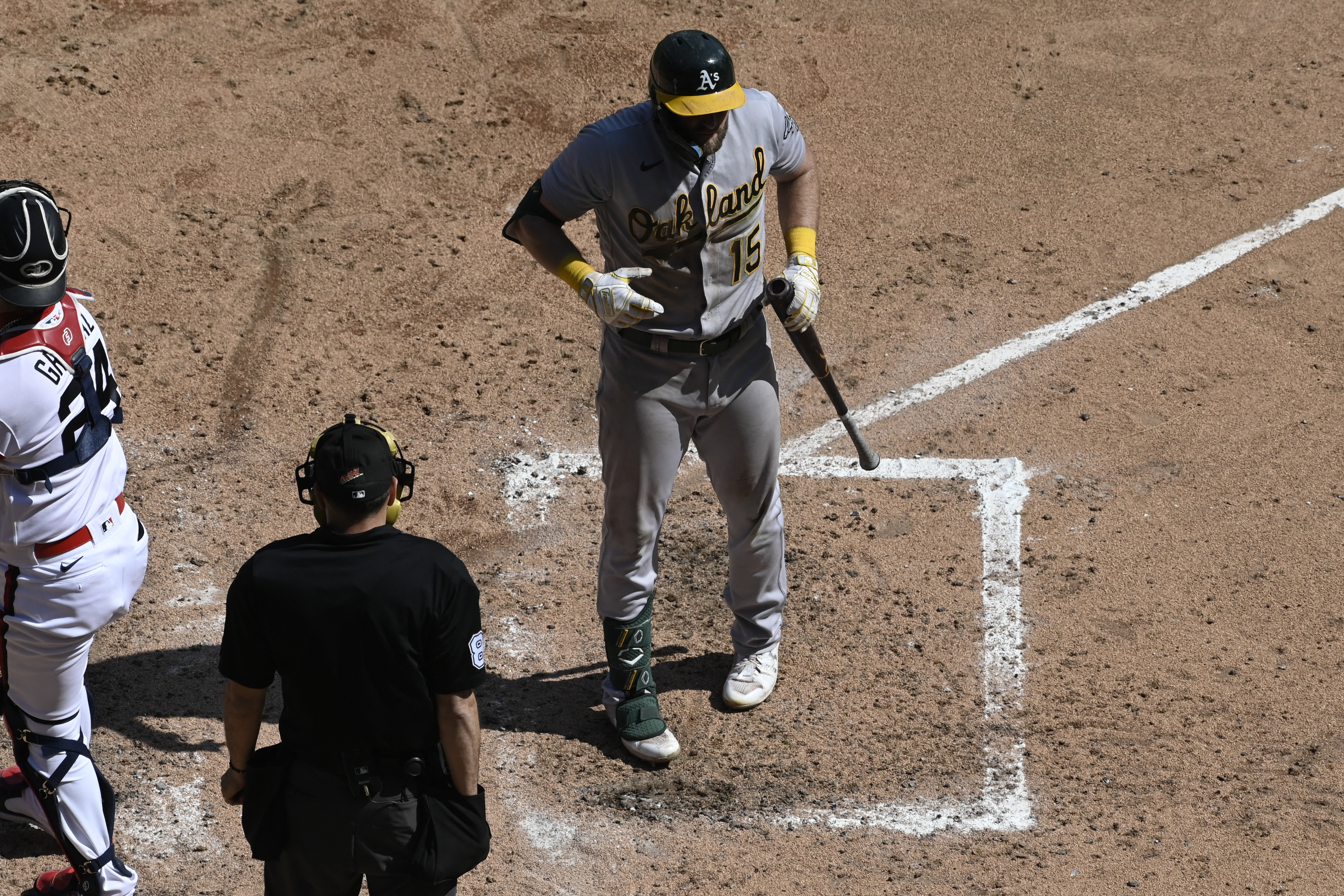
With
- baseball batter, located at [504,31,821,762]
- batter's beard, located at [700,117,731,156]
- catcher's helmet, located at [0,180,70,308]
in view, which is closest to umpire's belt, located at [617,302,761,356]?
baseball batter, located at [504,31,821,762]

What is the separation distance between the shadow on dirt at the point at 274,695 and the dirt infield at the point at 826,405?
0.06ft

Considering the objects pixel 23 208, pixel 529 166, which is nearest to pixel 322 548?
pixel 23 208

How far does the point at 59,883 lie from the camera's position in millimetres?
3865

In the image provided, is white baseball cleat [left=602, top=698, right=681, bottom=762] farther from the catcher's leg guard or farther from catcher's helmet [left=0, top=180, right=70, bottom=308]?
catcher's helmet [left=0, top=180, right=70, bottom=308]

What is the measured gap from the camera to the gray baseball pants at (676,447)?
4.30 meters

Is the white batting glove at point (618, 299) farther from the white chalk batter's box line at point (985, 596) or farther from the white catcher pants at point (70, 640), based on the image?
the white chalk batter's box line at point (985, 596)

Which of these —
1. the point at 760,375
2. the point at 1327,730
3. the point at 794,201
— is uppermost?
the point at 794,201

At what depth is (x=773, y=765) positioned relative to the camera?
15.1 feet

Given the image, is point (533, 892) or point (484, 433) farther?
point (484, 433)

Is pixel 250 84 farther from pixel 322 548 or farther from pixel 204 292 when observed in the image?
pixel 322 548

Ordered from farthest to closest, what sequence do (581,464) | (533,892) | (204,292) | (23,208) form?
(204,292)
(581,464)
(533,892)
(23,208)

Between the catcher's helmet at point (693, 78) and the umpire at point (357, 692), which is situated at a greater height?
the catcher's helmet at point (693, 78)

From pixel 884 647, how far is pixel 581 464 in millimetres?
1660

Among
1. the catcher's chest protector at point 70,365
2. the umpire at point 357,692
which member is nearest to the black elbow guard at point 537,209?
the catcher's chest protector at point 70,365
